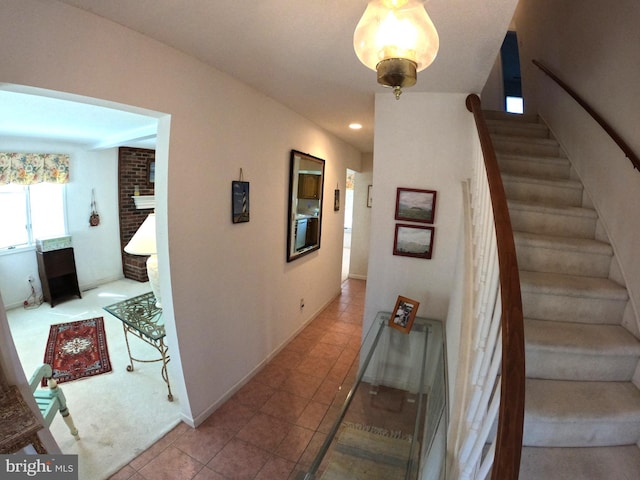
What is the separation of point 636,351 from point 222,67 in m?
2.71

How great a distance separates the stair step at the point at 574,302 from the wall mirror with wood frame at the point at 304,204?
2137mm

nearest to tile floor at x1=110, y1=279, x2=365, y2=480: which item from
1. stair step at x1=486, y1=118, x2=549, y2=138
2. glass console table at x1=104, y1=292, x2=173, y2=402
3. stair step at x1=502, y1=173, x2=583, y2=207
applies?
glass console table at x1=104, y1=292, x2=173, y2=402

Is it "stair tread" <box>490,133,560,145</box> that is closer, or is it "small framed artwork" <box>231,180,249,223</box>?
"small framed artwork" <box>231,180,249,223</box>

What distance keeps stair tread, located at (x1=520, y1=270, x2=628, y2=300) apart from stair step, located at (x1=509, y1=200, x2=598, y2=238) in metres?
0.40

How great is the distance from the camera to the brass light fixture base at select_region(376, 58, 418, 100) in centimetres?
84

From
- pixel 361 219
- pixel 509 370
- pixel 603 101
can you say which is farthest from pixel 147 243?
pixel 361 219

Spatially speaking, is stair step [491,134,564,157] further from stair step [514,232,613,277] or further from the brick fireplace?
the brick fireplace

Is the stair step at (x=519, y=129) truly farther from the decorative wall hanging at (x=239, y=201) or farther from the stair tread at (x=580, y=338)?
the decorative wall hanging at (x=239, y=201)

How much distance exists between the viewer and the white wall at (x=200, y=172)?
49.1 inches

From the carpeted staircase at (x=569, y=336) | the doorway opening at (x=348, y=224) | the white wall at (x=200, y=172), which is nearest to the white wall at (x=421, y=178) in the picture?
the carpeted staircase at (x=569, y=336)

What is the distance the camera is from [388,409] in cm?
196

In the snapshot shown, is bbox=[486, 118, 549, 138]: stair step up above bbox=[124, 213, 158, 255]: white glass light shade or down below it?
above

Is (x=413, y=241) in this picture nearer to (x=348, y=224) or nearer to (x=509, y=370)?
(x=509, y=370)

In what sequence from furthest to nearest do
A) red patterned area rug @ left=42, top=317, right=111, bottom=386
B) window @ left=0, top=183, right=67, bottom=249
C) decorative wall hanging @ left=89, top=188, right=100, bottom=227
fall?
decorative wall hanging @ left=89, top=188, right=100, bottom=227, window @ left=0, top=183, right=67, bottom=249, red patterned area rug @ left=42, top=317, right=111, bottom=386
